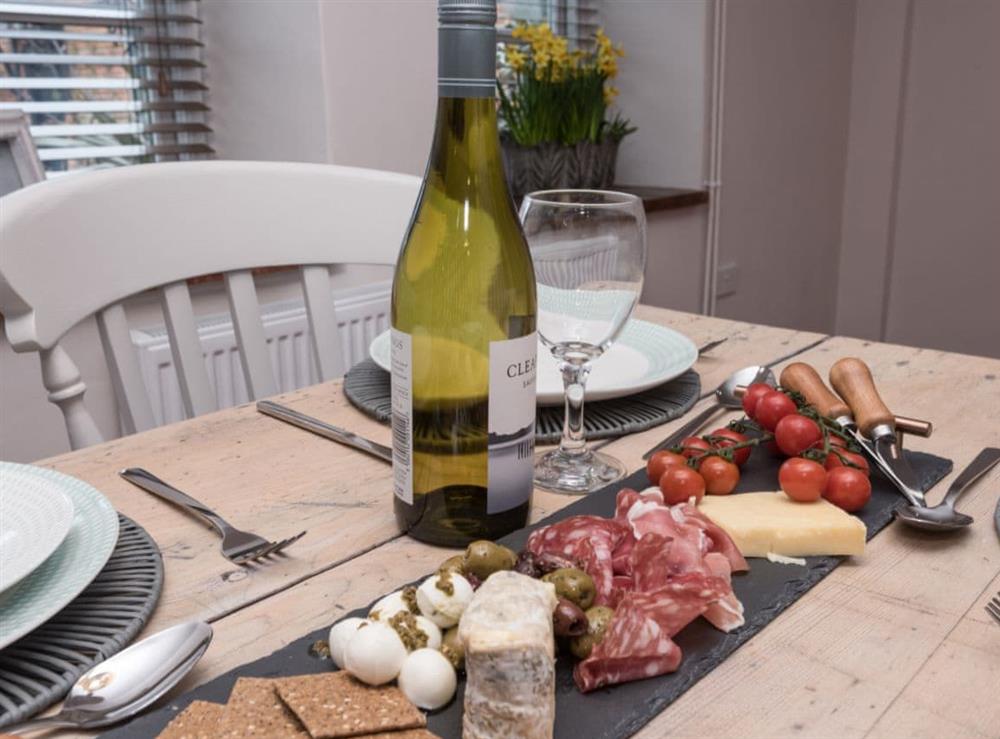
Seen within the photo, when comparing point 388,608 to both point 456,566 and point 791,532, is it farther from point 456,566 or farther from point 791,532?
point 791,532

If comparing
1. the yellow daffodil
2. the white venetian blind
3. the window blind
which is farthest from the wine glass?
the white venetian blind

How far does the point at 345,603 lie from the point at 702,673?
Answer: 0.22 meters

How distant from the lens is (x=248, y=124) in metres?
2.07

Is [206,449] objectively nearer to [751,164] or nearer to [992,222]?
[751,164]

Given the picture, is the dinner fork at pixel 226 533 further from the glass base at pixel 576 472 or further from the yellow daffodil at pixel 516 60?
the yellow daffodil at pixel 516 60

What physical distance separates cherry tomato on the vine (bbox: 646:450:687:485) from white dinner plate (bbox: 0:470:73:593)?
15.0 inches

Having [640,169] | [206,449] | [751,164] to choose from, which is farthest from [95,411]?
[751,164]

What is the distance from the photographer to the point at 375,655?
1.50 ft

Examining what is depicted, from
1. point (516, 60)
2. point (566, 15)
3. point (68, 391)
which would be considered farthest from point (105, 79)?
point (566, 15)

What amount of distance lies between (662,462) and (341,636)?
291 millimetres

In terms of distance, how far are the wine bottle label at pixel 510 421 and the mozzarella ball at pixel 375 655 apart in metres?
0.19

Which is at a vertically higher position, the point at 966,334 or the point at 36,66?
the point at 36,66

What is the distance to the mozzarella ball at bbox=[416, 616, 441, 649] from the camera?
1.60 feet

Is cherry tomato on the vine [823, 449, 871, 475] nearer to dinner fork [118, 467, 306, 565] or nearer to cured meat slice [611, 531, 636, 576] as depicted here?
cured meat slice [611, 531, 636, 576]
